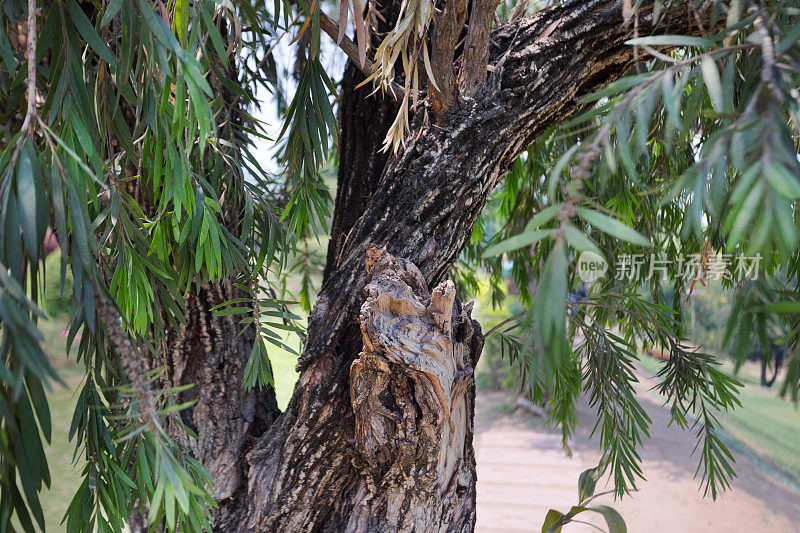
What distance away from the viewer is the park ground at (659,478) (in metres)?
2.00

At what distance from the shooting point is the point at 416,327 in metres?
0.78

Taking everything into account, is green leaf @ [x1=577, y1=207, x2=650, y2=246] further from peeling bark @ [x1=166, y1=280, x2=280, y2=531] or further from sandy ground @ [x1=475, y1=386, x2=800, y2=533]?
sandy ground @ [x1=475, y1=386, x2=800, y2=533]

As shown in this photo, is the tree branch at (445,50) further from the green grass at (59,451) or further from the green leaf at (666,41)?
the green grass at (59,451)

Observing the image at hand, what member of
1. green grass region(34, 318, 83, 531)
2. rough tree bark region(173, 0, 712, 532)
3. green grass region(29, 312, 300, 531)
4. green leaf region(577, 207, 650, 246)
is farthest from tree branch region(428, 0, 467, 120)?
green grass region(34, 318, 83, 531)

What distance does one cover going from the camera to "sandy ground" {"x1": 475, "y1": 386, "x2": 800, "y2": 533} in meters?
1.98

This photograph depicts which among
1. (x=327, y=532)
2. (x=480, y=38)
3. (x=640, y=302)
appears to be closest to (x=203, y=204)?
(x=480, y=38)

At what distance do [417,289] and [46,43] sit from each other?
1.84 ft

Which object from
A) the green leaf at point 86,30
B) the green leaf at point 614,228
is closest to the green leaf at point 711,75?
the green leaf at point 614,228

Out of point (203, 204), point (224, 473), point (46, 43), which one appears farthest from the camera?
point (224, 473)

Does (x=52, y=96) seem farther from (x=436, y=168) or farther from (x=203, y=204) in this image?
(x=436, y=168)

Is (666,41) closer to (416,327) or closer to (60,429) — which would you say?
(416,327)

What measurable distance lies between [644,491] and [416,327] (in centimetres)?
199

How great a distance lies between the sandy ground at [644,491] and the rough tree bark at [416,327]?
931mm

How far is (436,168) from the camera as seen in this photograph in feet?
2.84
